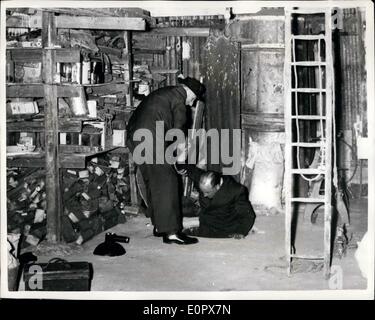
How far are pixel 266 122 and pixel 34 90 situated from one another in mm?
4412

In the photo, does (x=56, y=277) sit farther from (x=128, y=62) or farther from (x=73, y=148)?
(x=128, y=62)

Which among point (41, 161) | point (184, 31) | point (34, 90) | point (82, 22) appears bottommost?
point (41, 161)

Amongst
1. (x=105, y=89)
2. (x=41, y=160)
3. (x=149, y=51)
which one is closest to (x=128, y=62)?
(x=105, y=89)

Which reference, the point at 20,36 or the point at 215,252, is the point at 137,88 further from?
the point at 215,252

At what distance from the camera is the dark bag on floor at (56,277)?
205 inches

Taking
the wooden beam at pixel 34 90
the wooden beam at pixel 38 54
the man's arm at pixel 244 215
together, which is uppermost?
the wooden beam at pixel 38 54

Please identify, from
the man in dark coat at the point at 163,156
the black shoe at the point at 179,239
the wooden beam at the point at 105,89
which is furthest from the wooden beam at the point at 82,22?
the black shoe at the point at 179,239

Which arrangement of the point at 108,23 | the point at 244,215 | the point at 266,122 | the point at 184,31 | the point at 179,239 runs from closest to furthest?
the point at 108,23 → the point at 179,239 → the point at 244,215 → the point at 266,122 → the point at 184,31

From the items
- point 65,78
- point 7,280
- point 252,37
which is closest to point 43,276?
point 7,280

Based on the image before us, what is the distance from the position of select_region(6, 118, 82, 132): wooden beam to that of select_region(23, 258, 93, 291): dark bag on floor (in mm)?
2246

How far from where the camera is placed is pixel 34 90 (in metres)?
6.78

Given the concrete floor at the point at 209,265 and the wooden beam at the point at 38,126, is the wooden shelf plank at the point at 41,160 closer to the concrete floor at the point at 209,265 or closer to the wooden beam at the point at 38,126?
the wooden beam at the point at 38,126

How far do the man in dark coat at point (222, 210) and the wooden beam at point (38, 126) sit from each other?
1819 millimetres

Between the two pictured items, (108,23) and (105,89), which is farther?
(105,89)
